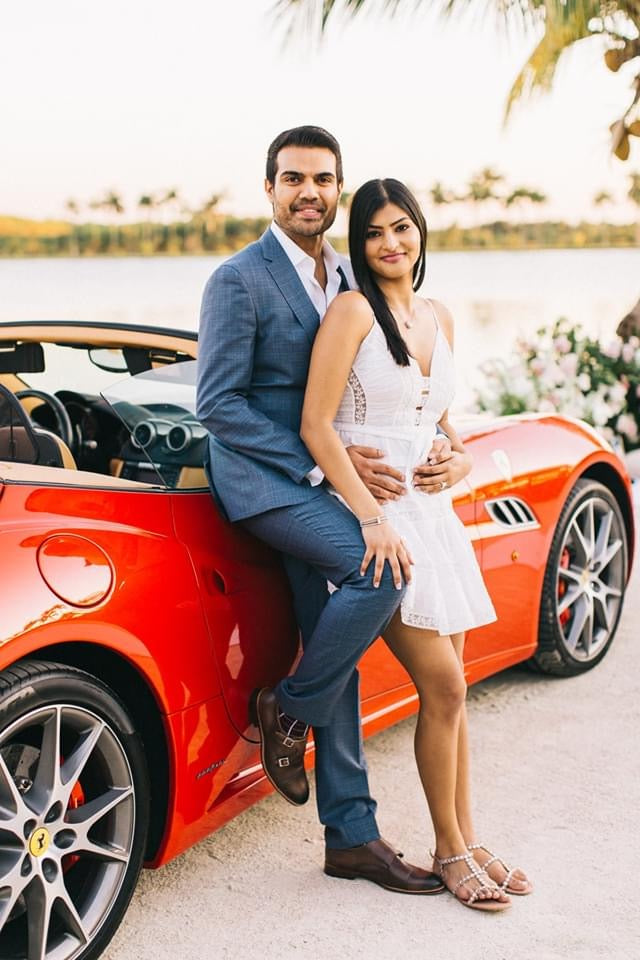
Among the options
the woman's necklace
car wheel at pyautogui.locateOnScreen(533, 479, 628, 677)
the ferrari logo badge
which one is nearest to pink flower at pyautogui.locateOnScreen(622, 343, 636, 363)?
car wheel at pyautogui.locateOnScreen(533, 479, 628, 677)

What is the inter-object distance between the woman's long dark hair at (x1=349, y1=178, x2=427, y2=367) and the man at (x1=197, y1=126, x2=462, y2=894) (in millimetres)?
81

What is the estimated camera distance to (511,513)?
4133 millimetres

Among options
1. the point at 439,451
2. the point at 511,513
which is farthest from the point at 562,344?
the point at 439,451

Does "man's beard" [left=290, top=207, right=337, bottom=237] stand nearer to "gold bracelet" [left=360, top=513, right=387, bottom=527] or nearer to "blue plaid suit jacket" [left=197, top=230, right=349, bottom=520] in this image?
"blue plaid suit jacket" [left=197, top=230, right=349, bottom=520]

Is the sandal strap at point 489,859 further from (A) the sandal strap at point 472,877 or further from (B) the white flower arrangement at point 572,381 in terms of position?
(B) the white flower arrangement at point 572,381

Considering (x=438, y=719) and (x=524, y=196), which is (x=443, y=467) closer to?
(x=438, y=719)

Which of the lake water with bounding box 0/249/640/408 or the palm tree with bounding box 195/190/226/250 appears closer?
the lake water with bounding box 0/249/640/408

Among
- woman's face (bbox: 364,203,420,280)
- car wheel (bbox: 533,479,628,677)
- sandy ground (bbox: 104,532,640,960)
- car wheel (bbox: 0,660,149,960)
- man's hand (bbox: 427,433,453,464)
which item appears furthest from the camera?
car wheel (bbox: 533,479,628,677)

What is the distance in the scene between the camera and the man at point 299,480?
2973mm

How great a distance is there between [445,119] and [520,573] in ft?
73.4

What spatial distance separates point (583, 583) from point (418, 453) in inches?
66.9

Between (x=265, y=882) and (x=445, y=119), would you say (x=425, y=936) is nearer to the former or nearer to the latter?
(x=265, y=882)

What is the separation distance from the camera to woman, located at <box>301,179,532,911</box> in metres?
3.00

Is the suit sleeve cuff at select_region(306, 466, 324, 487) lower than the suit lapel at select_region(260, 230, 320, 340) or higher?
lower
